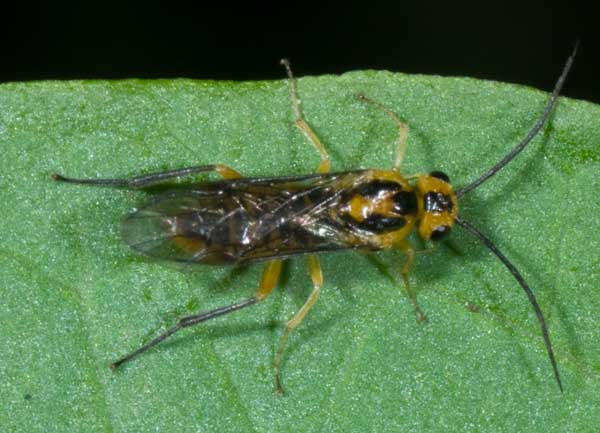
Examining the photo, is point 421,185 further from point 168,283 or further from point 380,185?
point 168,283

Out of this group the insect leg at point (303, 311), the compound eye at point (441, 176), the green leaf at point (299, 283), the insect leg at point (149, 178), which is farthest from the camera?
the compound eye at point (441, 176)

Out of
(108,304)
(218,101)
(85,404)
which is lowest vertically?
(85,404)

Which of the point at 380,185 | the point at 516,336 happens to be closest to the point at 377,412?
the point at 516,336

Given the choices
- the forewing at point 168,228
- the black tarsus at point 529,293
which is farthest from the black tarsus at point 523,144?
the forewing at point 168,228

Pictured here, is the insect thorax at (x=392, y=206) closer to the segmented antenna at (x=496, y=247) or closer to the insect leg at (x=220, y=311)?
the segmented antenna at (x=496, y=247)

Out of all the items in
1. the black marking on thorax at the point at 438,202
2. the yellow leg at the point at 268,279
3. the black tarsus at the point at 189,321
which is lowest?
the black tarsus at the point at 189,321

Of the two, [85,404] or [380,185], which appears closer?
[85,404]

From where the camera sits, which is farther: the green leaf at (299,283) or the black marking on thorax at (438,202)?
the black marking on thorax at (438,202)

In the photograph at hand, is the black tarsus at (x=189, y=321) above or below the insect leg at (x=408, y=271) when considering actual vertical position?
below
